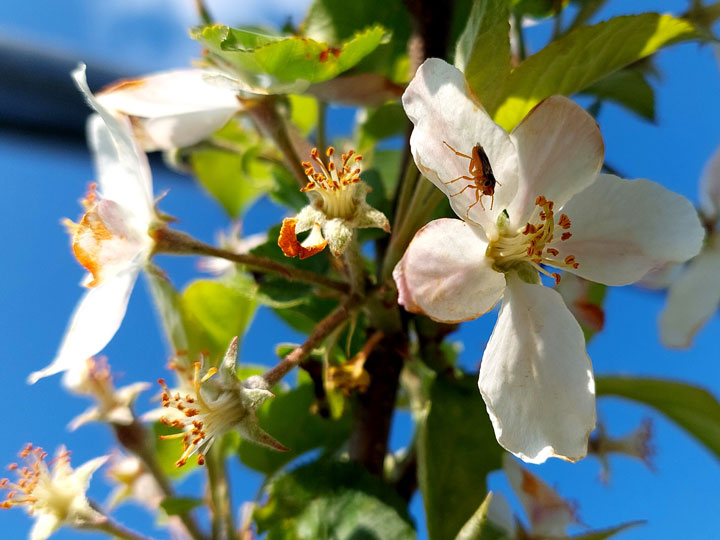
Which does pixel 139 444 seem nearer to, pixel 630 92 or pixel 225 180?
pixel 225 180

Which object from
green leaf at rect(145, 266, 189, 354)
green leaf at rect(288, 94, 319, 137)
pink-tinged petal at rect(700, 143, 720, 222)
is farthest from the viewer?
green leaf at rect(288, 94, 319, 137)

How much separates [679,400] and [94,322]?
0.48 meters

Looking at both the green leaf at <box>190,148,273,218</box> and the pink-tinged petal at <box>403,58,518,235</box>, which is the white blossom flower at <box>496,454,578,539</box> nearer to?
the pink-tinged petal at <box>403,58,518,235</box>

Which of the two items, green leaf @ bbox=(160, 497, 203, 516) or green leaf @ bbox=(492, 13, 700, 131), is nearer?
green leaf @ bbox=(492, 13, 700, 131)

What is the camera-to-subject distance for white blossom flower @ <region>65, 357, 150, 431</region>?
0.62 metres

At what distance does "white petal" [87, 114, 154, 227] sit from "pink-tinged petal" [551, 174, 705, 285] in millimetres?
279

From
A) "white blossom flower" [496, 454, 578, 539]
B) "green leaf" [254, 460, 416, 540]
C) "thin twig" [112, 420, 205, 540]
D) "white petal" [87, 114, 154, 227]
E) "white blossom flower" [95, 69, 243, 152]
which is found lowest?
"white blossom flower" [496, 454, 578, 539]

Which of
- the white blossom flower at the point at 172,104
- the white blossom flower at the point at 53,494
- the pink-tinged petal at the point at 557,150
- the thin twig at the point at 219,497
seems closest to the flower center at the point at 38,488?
the white blossom flower at the point at 53,494

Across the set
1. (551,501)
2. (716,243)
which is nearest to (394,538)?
(551,501)

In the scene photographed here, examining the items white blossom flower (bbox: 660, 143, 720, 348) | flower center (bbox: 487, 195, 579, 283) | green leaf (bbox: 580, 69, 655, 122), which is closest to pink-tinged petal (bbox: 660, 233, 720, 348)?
white blossom flower (bbox: 660, 143, 720, 348)

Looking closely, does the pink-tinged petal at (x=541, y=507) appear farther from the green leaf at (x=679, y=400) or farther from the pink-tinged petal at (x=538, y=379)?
the pink-tinged petal at (x=538, y=379)

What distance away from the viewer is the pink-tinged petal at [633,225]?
1.27 ft

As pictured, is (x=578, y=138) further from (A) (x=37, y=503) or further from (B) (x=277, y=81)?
(A) (x=37, y=503)

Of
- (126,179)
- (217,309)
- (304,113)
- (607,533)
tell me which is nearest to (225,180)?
(304,113)
